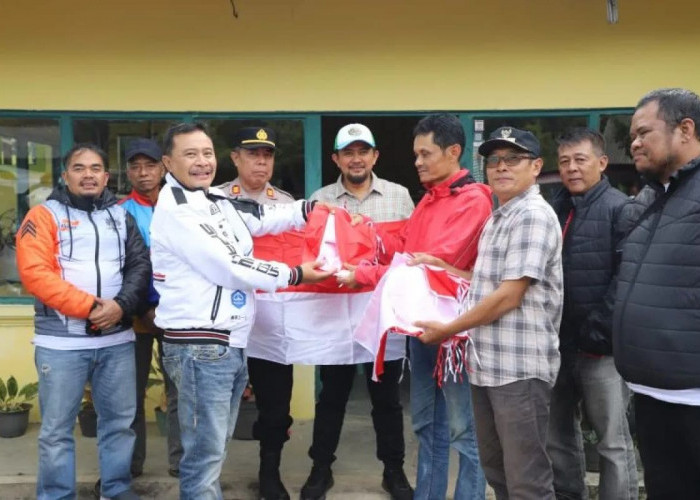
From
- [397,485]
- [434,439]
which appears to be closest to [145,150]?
[434,439]

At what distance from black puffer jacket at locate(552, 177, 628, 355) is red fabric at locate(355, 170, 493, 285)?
482mm

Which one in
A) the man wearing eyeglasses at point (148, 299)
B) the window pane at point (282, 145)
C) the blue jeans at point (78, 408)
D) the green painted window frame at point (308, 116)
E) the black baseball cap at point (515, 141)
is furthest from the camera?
the window pane at point (282, 145)

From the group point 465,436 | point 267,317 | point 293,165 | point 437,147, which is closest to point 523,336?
point 465,436

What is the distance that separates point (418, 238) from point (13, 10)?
3.96 metres

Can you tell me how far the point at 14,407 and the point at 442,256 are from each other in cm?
377

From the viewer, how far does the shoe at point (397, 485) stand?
3.96 metres

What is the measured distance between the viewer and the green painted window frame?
17.0 feet

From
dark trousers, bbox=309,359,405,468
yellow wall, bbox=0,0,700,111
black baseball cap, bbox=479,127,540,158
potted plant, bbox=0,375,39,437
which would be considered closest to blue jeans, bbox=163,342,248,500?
dark trousers, bbox=309,359,405,468

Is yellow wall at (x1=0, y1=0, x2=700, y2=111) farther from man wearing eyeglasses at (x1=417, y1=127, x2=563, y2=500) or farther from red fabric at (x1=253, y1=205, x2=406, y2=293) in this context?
man wearing eyeglasses at (x1=417, y1=127, x2=563, y2=500)

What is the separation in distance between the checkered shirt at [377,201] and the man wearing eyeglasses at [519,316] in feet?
3.78

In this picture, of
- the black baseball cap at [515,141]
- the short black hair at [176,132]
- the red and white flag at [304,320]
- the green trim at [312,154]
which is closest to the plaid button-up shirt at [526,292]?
the black baseball cap at [515,141]

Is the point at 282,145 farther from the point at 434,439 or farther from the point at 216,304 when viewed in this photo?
the point at 434,439

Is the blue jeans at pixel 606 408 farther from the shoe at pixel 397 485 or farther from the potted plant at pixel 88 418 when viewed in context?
the potted plant at pixel 88 418

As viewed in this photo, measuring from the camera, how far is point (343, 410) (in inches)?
158
